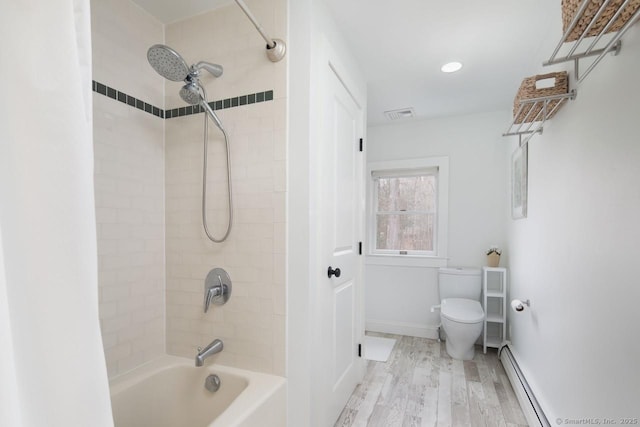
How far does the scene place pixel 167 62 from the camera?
1.17m

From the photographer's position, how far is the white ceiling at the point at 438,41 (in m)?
1.59

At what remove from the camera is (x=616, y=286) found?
102 centimetres

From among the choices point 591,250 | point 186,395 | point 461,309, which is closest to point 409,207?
point 461,309

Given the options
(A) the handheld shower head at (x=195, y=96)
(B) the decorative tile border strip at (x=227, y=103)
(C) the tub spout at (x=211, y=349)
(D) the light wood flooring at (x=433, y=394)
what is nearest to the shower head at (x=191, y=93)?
(A) the handheld shower head at (x=195, y=96)

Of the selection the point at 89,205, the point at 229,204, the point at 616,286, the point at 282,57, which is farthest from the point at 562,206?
the point at 89,205

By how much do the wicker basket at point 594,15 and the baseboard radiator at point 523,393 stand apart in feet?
5.90

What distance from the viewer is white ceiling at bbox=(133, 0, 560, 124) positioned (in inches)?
62.7

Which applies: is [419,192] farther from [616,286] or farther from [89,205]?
[89,205]

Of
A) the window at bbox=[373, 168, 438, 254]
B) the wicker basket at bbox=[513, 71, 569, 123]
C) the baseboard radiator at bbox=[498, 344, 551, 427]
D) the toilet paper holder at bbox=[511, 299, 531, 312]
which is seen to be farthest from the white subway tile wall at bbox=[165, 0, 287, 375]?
the window at bbox=[373, 168, 438, 254]

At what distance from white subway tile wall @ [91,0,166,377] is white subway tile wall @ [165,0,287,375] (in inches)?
2.6

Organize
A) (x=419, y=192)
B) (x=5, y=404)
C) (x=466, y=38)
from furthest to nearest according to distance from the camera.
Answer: (x=419, y=192)
(x=466, y=38)
(x=5, y=404)

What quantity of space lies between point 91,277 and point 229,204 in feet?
3.50

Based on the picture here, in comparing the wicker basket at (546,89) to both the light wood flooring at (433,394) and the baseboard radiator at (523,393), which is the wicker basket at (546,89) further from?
the light wood flooring at (433,394)

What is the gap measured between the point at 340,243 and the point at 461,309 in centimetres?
155
